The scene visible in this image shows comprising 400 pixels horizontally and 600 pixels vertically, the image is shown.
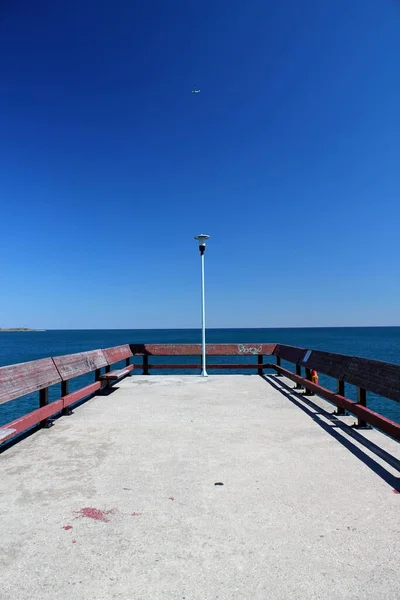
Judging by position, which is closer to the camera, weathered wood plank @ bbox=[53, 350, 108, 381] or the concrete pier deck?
the concrete pier deck

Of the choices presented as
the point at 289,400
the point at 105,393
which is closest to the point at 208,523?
the point at 289,400

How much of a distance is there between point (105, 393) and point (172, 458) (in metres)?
4.22

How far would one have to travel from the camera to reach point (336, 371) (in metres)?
6.29

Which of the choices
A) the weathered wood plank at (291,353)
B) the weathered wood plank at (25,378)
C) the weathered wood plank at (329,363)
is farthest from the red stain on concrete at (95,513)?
the weathered wood plank at (291,353)

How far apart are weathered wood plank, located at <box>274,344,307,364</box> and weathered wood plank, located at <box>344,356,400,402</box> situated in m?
2.81

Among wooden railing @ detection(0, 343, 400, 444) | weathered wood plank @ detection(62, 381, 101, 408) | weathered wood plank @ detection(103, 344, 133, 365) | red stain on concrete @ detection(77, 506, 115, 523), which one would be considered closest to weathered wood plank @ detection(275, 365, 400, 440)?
wooden railing @ detection(0, 343, 400, 444)

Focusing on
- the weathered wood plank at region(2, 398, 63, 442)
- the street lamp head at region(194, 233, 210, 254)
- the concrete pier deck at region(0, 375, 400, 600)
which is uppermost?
the street lamp head at region(194, 233, 210, 254)

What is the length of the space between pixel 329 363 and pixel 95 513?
4.82 meters

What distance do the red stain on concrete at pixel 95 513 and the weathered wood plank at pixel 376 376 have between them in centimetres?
303

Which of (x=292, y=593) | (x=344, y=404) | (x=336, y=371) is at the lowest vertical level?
(x=292, y=593)

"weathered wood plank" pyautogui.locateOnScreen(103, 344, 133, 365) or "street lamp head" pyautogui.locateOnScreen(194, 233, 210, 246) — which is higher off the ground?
"street lamp head" pyautogui.locateOnScreen(194, 233, 210, 246)

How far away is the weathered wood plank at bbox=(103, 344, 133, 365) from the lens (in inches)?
348

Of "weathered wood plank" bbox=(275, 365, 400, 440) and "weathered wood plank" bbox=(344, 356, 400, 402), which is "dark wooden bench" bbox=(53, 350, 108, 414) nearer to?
"weathered wood plank" bbox=(275, 365, 400, 440)

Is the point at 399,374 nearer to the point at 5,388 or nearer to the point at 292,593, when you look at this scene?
the point at 292,593
